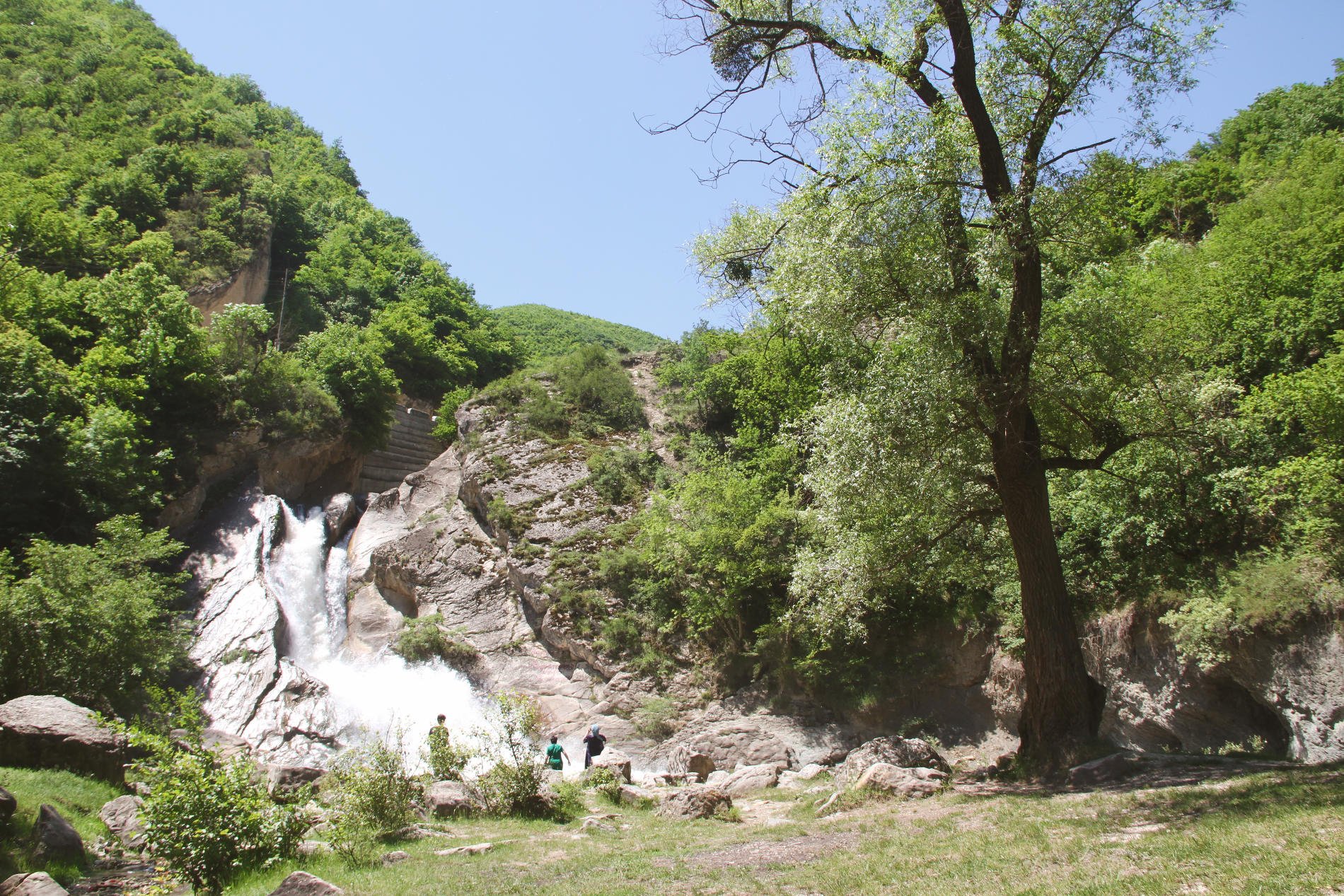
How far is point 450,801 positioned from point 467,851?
123 inches

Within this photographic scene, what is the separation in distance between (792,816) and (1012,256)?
8.28 m

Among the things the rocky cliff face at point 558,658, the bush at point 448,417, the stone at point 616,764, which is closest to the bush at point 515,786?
the stone at point 616,764

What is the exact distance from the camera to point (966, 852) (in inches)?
256

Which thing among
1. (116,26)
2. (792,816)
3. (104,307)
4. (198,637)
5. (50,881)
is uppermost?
(116,26)

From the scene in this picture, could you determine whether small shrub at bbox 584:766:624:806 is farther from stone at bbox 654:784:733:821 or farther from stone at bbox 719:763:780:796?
stone at bbox 719:763:780:796

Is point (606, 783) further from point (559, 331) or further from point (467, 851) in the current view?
point (559, 331)

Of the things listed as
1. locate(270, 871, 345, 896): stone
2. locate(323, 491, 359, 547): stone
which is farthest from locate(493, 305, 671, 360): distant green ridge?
locate(270, 871, 345, 896): stone

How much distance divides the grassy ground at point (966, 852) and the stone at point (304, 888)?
2.33ft

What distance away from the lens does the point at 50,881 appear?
21.5ft

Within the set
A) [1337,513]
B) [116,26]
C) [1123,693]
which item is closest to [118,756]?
[1123,693]

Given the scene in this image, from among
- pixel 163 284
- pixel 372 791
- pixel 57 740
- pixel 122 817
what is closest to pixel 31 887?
pixel 372 791

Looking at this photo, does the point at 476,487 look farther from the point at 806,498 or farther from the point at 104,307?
the point at 104,307

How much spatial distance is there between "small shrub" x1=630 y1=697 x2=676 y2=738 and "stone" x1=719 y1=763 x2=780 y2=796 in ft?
16.5

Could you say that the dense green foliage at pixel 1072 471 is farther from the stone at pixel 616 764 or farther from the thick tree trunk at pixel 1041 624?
the stone at pixel 616 764
